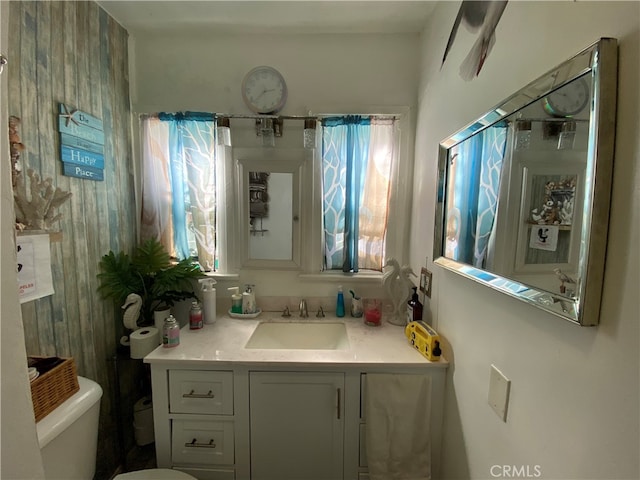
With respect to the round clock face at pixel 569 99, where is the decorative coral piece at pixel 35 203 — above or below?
below

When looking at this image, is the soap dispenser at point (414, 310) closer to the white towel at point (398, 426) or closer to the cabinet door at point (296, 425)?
the white towel at point (398, 426)

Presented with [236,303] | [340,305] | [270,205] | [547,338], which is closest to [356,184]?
[270,205]


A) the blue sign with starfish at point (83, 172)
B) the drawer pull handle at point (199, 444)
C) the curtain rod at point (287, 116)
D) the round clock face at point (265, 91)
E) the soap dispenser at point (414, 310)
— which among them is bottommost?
the drawer pull handle at point (199, 444)

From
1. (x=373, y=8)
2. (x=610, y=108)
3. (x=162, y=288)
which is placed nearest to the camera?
(x=610, y=108)

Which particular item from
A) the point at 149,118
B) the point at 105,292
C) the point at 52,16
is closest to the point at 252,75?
the point at 149,118

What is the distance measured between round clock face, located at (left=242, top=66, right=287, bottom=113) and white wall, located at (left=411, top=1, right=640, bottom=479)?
91cm

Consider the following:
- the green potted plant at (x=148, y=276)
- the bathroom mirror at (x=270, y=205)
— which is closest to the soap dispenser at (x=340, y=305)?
the bathroom mirror at (x=270, y=205)

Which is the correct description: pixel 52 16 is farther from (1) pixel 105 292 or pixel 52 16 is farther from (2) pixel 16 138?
(1) pixel 105 292

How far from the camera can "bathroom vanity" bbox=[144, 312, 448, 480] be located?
1132 millimetres

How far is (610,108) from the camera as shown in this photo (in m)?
0.49

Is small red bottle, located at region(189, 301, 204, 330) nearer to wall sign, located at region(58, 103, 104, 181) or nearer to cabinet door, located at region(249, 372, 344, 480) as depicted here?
cabinet door, located at region(249, 372, 344, 480)

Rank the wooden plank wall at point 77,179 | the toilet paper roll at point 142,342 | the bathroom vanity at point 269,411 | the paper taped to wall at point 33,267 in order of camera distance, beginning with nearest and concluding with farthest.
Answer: the paper taped to wall at point 33,267 → the wooden plank wall at point 77,179 → the bathroom vanity at point 269,411 → the toilet paper roll at point 142,342

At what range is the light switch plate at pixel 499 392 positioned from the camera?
0.78 meters

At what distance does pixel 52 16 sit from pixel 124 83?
0.43m
